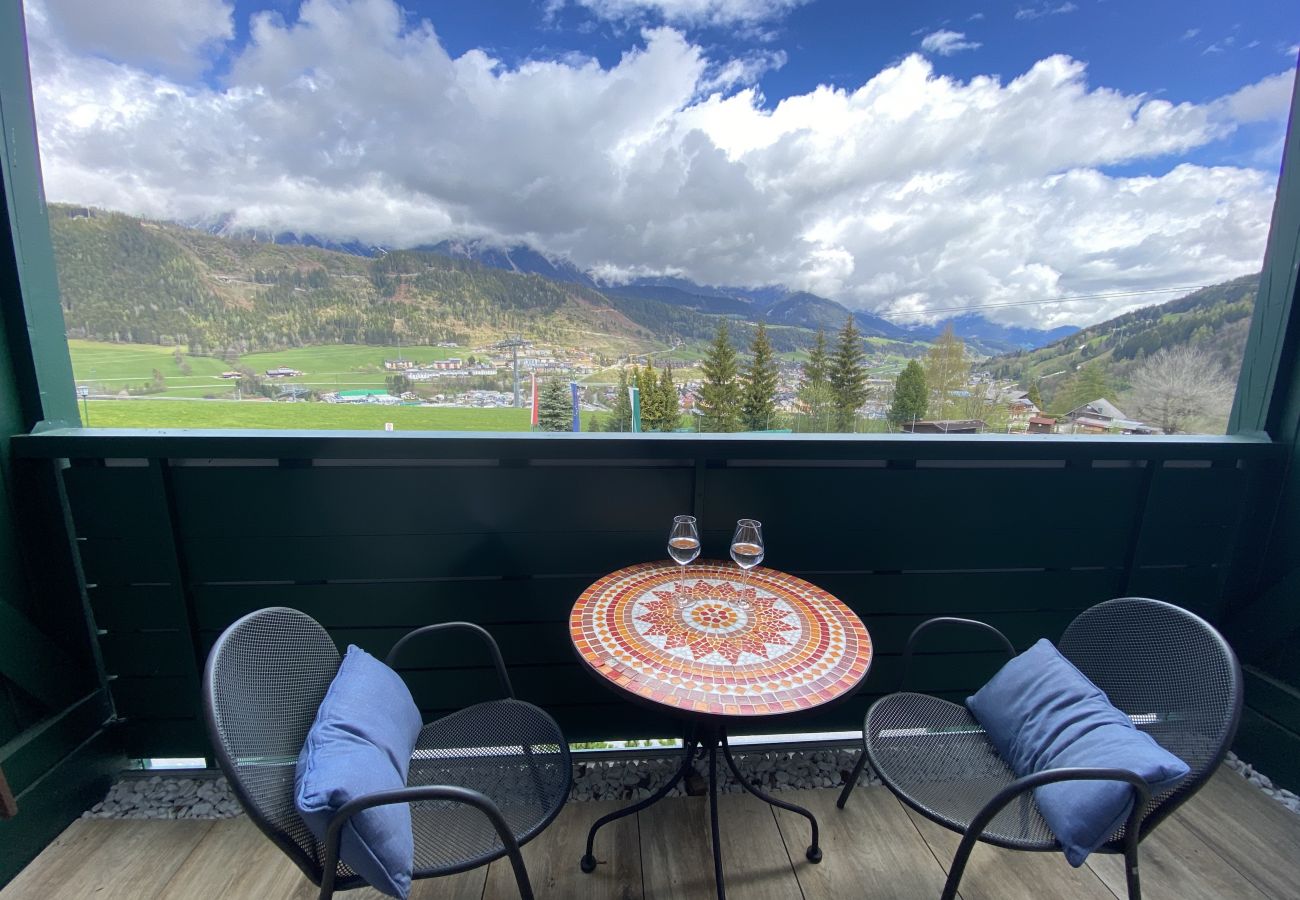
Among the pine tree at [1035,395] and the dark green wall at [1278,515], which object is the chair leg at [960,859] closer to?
the pine tree at [1035,395]

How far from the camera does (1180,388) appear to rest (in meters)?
2.01

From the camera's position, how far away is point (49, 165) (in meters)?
1.49

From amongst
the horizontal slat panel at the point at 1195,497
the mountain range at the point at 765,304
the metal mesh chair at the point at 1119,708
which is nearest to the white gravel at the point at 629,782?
the metal mesh chair at the point at 1119,708

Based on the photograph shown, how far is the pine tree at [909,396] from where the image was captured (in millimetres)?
1863

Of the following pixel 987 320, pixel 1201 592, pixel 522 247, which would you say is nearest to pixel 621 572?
pixel 522 247

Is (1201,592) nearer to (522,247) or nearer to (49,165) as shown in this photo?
(522,247)

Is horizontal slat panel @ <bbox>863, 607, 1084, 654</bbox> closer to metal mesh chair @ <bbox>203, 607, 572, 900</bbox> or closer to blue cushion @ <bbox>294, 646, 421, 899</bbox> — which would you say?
metal mesh chair @ <bbox>203, 607, 572, 900</bbox>

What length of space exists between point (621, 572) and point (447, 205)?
63.8 inches

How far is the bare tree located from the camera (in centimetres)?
199

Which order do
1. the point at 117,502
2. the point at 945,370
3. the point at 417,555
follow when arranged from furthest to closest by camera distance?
the point at 945,370 < the point at 417,555 < the point at 117,502

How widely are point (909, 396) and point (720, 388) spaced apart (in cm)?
74

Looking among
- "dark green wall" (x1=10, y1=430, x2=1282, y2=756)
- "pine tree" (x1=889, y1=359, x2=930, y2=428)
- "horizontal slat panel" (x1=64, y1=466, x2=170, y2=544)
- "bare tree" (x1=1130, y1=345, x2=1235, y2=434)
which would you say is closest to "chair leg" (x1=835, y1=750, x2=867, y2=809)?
"dark green wall" (x1=10, y1=430, x2=1282, y2=756)

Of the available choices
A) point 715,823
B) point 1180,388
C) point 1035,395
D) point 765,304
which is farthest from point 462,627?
point 1180,388

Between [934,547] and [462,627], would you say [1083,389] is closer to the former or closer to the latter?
[934,547]
